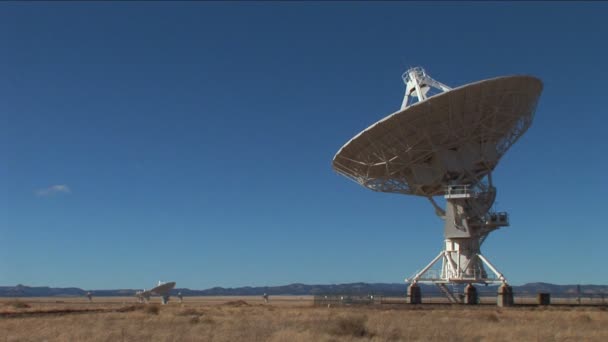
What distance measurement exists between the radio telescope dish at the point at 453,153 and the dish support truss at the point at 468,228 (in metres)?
0.07

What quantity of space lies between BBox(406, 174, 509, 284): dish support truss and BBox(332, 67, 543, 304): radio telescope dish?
7 centimetres

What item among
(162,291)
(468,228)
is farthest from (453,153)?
(162,291)

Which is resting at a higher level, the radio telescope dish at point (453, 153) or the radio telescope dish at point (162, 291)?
the radio telescope dish at point (453, 153)

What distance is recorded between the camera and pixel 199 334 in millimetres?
23625

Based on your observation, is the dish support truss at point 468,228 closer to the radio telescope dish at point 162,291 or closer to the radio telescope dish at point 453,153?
the radio telescope dish at point 453,153

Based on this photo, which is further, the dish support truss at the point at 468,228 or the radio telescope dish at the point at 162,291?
the radio telescope dish at the point at 162,291

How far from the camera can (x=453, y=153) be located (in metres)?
45.8

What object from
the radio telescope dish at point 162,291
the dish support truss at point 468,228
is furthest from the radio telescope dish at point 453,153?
the radio telescope dish at point 162,291

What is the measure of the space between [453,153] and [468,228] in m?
5.46

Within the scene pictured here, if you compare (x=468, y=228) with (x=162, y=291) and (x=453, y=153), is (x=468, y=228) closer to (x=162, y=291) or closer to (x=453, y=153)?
(x=453, y=153)

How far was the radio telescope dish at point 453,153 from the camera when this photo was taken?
137 feet

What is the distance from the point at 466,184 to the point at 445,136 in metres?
4.77

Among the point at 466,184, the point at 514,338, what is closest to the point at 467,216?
the point at 466,184

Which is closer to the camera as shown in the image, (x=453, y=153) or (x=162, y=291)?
(x=453, y=153)
